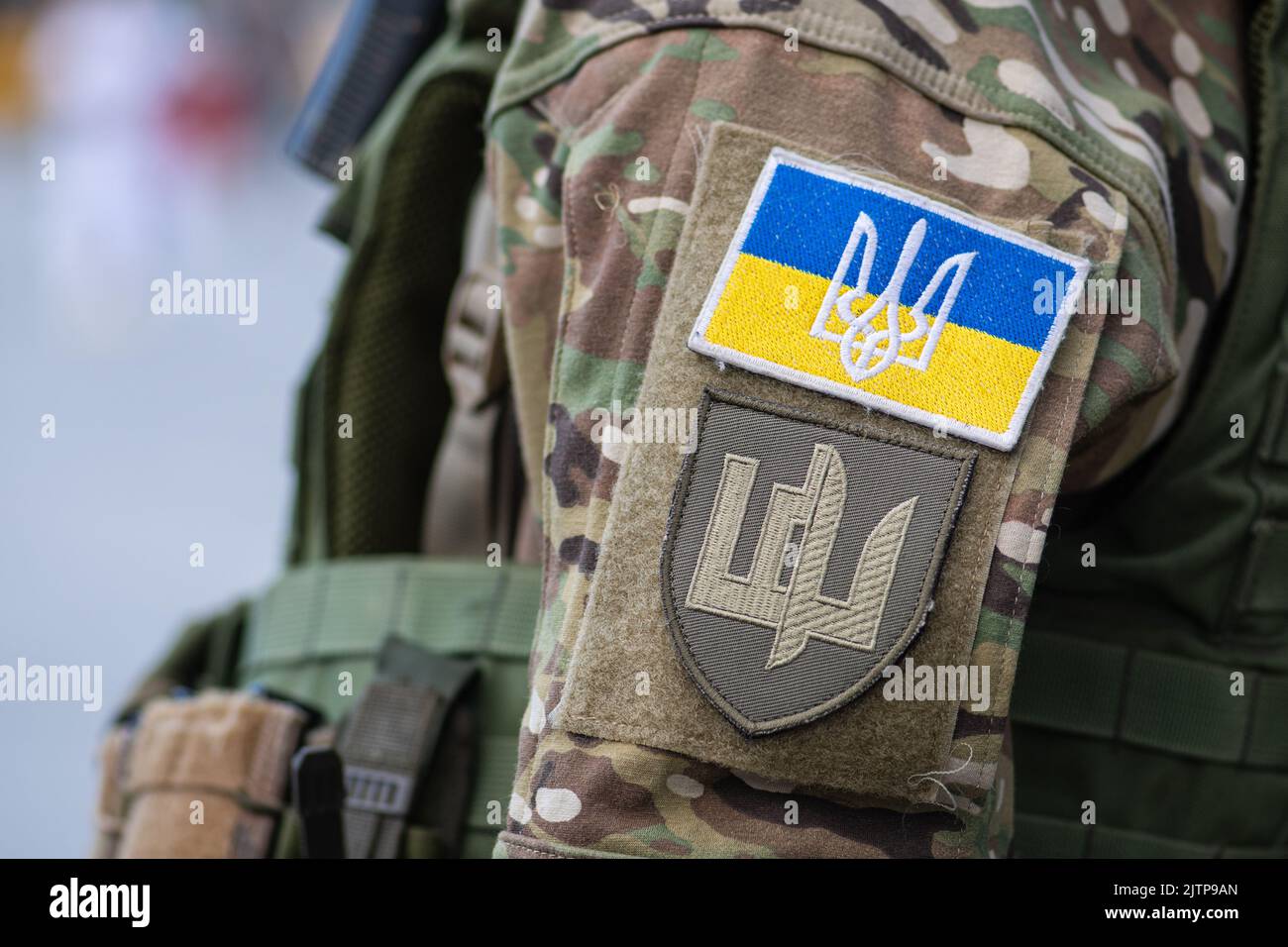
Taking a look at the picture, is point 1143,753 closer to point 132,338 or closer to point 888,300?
point 888,300

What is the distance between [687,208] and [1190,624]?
46 centimetres

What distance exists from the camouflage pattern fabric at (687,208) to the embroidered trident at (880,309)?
0.04 m

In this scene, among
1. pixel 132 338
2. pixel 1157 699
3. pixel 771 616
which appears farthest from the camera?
pixel 132 338

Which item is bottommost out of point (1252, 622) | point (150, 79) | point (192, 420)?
point (192, 420)

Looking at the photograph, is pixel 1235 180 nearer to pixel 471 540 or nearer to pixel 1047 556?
pixel 1047 556

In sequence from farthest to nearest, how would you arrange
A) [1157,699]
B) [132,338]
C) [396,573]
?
[132,338], [396,573], [1157,699]

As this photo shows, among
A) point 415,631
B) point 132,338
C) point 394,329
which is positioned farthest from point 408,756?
point 132,338

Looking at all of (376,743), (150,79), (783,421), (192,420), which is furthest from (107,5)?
(783,421)

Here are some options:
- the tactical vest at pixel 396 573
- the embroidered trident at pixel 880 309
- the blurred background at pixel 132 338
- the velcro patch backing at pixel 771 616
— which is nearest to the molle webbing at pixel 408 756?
the tactical vest at pixel 396 573

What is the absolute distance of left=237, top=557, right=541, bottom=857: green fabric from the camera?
889 mm

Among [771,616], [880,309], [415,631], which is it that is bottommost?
[415,631]

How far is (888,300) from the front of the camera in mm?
623

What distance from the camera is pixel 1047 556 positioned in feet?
2.74
